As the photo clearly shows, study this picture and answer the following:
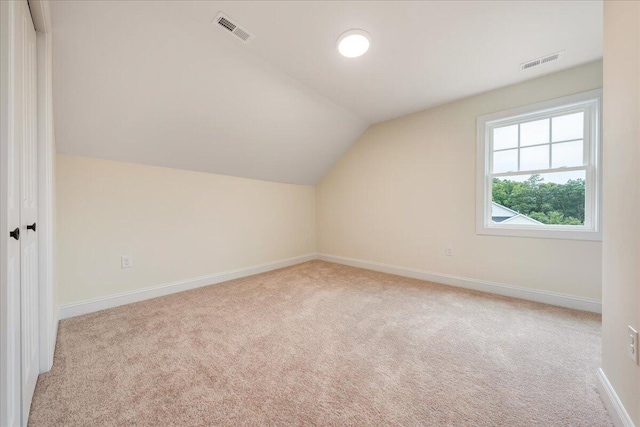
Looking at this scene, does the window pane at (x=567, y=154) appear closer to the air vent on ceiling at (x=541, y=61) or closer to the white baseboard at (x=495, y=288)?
the air vent on ceiling at (x=541, y=61)

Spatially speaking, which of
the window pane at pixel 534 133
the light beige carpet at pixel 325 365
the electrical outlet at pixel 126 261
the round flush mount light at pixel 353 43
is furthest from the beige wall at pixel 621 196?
the electrical outlet at pixel 126 261

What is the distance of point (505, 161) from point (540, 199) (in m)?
0.53

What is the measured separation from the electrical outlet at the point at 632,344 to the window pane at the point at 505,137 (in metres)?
2.27

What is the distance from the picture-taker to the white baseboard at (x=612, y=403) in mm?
1007

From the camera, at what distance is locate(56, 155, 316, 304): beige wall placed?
2.17 m

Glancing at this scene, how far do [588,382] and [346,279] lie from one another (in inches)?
88.2

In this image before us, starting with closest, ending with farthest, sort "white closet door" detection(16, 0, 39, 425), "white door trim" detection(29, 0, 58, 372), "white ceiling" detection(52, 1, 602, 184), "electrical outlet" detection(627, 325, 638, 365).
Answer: "electrical outlet" detection(627, 325, 638, 365) → "white closet door" detection(16, 0, 39, 425) → "white door trim" detection(29, 0, 58, 372) → "white ceiling" detection(52, 1, 602, 184)

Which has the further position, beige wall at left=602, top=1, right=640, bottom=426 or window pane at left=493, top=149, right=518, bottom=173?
window pane at left=493, top=149, right=518, bottom=173

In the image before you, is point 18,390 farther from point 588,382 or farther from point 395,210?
point 395,210

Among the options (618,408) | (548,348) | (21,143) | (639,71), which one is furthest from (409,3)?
(548,348)

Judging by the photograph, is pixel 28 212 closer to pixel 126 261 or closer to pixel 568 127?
pixel 126 261

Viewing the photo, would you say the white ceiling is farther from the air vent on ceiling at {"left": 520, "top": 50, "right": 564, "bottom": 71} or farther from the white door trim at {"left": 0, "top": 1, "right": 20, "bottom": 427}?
the white door trim at {"left": 0, "top": 1, "right": 20, "bottom": 427}

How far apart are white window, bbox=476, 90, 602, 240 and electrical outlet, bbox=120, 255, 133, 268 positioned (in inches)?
150

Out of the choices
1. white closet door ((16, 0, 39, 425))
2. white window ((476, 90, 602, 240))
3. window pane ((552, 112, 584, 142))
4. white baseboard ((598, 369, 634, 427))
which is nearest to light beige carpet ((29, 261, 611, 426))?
white baseboard ((598, 369, 634, 427))
